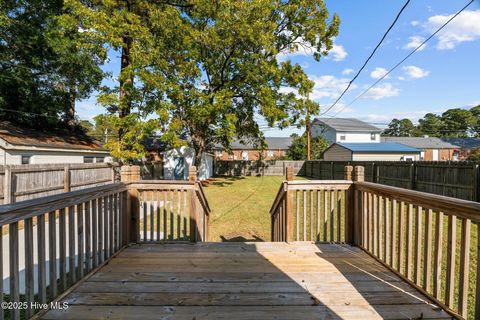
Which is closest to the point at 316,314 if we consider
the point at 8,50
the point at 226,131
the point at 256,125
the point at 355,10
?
the point at 355,10

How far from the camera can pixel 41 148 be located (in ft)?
36.7

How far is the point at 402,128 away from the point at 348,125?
40.2m

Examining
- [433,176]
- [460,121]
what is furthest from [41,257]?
[460,121]

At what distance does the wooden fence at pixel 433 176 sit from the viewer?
26.0ft

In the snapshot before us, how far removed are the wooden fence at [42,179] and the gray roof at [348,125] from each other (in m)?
26.7

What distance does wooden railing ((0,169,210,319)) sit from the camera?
1.66 meters

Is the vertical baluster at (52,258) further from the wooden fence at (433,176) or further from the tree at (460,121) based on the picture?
the tree at (460,121)

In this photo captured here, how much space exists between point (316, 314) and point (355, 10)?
33.8ft

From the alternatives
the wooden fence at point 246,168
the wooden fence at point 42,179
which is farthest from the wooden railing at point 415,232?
the wooden fence at point 246,168

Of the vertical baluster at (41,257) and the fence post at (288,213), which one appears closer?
the vertical baluster at (41,257)

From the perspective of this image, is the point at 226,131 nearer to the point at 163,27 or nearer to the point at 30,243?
the point at 163,27

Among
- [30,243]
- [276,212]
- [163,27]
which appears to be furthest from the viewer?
[163,27]

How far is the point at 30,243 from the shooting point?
1.78 m

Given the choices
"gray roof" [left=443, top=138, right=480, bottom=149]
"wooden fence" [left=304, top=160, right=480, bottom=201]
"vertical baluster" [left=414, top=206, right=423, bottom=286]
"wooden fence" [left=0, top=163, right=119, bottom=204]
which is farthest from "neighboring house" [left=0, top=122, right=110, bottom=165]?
"gray roof" [left=443, top=138, right=480, bottom=149]
